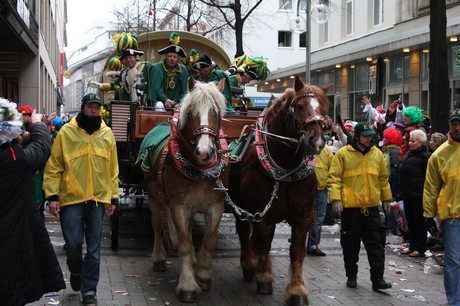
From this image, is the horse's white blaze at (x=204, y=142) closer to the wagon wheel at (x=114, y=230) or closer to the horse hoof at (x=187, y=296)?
the horse hoof at (x=187, y=296)

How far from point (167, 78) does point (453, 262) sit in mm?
4980

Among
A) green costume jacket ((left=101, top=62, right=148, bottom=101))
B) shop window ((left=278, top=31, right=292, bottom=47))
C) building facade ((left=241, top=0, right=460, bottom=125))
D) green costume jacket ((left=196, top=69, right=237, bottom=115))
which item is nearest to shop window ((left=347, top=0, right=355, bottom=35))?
building facade ((left=241, top=0, right=460, bottom=125))

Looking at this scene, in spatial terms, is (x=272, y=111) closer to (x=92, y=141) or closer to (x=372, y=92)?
(x=92, y=141)

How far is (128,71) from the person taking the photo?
443 inches

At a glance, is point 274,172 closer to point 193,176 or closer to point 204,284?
point 193,176

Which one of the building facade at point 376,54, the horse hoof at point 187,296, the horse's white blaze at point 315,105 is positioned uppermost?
the building facade at point 376,54

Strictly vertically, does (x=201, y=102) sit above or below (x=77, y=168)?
above

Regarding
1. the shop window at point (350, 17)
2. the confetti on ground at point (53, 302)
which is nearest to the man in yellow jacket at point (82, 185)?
the confetti on ground at point (53, 302)

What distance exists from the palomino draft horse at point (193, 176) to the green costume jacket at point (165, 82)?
2300 mm

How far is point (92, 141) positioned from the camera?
660cm

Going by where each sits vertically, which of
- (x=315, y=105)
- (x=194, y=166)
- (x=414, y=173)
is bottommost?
(x=414, y=173)

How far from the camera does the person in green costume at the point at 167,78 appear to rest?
945cm

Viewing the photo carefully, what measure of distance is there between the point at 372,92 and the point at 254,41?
2802 cm

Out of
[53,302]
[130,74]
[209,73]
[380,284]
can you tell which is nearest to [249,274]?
[380,284]
